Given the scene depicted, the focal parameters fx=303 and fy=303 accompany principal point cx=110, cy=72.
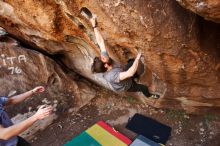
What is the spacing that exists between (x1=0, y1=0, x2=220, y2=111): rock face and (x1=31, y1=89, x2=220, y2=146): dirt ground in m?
0.34

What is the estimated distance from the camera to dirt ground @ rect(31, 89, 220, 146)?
20.7ft

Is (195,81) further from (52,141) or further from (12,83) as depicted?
(12,83)

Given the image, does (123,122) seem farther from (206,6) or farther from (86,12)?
(206,6)

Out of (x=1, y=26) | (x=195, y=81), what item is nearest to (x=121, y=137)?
(x=195, y=81)

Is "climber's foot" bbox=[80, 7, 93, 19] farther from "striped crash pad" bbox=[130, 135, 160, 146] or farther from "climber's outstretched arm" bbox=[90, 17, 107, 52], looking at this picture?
"striped crash pad" bbox=[130, 135, 160, 146]

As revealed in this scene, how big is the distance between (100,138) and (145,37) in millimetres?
2628

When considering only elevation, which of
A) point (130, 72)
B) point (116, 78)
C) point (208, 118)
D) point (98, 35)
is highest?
point (98, 35)

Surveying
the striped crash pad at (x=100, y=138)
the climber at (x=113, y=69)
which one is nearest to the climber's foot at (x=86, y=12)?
the climber at (x=113, y=69)

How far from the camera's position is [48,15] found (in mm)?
5500

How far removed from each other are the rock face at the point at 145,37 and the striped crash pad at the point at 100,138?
3.59 feet

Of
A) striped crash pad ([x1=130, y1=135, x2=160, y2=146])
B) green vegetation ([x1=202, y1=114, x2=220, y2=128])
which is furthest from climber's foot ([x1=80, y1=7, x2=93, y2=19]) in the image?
green vegetation ([x1=202, y1=114, x2=220, y2=128])

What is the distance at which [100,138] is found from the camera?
6246mm

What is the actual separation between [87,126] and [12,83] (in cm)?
192

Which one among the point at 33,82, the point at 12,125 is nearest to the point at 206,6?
the point at 12,125
